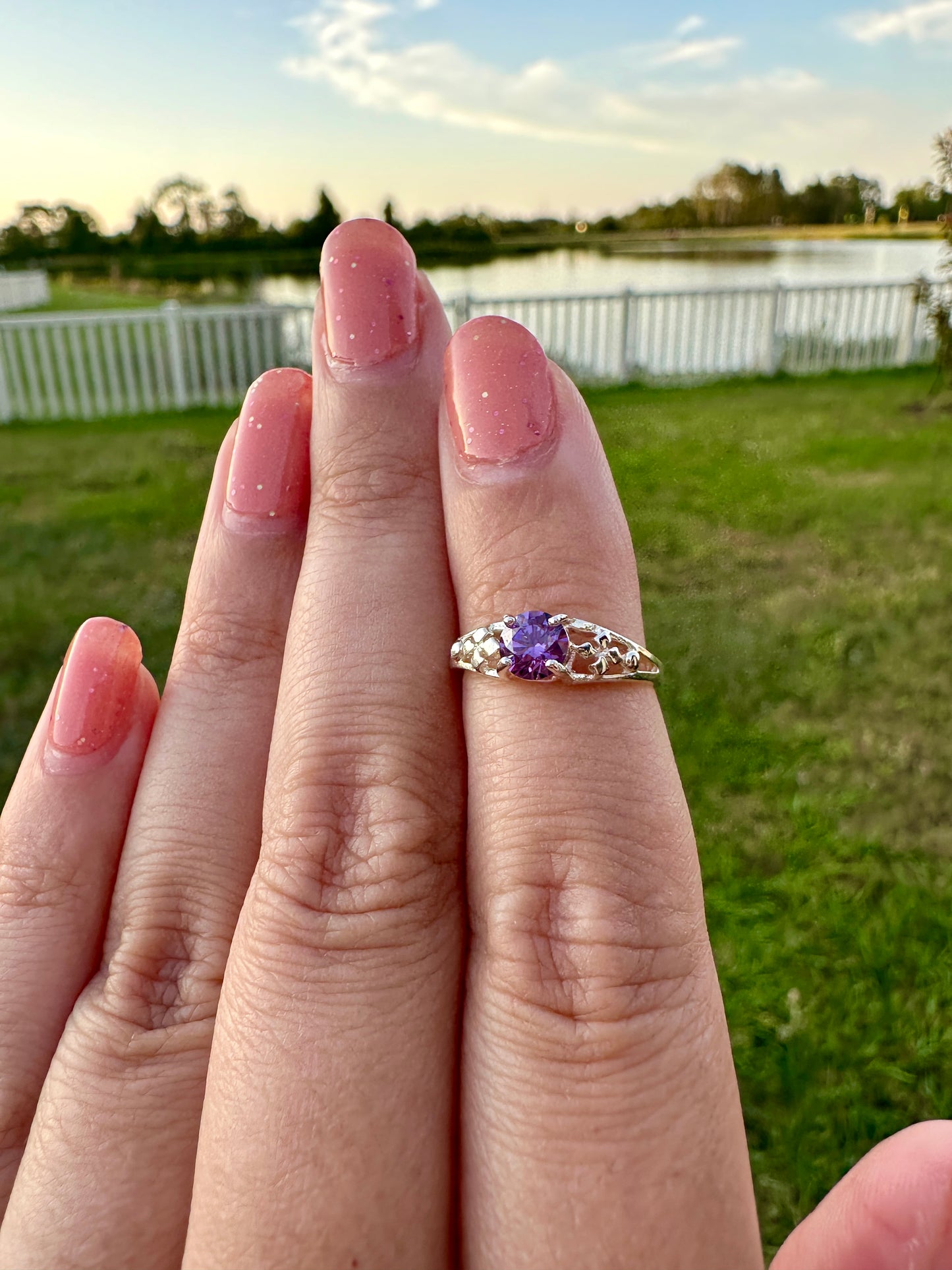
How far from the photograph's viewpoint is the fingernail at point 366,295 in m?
0.76

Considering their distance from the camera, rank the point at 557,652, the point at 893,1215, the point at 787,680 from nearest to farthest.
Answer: the point at 893,1215 < the point at 557,652 < the point at 787,680

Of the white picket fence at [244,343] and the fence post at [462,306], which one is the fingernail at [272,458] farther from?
the white picket fence at [244,343]

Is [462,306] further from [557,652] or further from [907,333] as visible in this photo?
[557,652]

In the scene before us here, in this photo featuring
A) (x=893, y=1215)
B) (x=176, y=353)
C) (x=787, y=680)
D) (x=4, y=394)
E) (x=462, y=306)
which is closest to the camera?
(x=893, y=1215)

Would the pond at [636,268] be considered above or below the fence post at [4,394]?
above

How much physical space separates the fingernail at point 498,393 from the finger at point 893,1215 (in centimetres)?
54

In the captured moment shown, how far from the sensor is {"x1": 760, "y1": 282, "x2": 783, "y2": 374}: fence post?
9062 mm

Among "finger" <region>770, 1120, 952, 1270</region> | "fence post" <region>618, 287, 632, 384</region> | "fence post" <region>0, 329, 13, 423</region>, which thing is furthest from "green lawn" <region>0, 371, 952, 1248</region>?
"fence post" <region>0, 329, 13, 423</region>

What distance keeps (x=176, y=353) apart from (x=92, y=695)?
8375 millimetres

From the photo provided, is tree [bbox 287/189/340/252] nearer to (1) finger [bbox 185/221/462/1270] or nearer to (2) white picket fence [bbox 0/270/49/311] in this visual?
(1) finger [bbox 185/221/462/1270]

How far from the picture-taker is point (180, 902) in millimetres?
824

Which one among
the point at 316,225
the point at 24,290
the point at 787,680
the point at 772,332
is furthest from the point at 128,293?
the point at 787,680

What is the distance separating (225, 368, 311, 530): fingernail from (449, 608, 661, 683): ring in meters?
0.27

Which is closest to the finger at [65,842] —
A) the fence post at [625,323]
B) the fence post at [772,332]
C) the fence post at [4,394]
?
the fence post at [625,323]
